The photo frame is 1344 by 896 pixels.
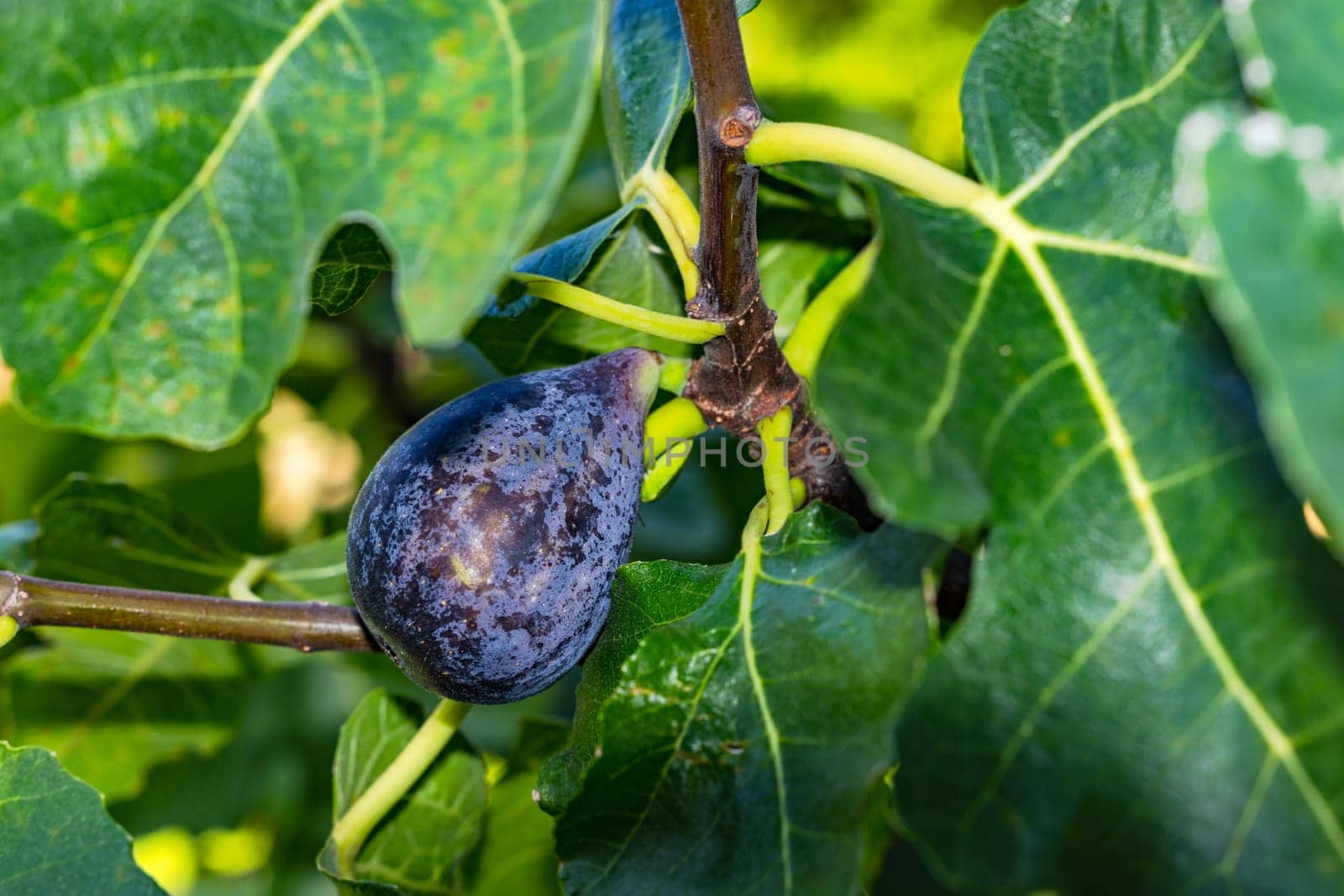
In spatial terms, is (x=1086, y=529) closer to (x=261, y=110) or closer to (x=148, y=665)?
(x=261, y=110)

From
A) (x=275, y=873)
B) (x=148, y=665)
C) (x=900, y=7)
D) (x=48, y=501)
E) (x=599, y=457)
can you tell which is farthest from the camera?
(x=900, y=7)

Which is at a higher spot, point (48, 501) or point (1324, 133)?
point (1324, 133)

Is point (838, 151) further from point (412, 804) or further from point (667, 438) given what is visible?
point (412, 804)

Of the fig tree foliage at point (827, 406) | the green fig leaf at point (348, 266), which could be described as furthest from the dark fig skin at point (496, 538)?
the green fig leaf at point (348, 266)

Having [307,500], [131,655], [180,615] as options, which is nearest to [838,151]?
[180,615]

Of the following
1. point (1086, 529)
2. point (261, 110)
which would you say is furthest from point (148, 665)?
point (1086, 529)

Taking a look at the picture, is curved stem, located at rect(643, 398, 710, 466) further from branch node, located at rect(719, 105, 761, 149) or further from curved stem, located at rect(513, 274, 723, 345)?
branch node, located at rect(719, 105, 761, 149)
